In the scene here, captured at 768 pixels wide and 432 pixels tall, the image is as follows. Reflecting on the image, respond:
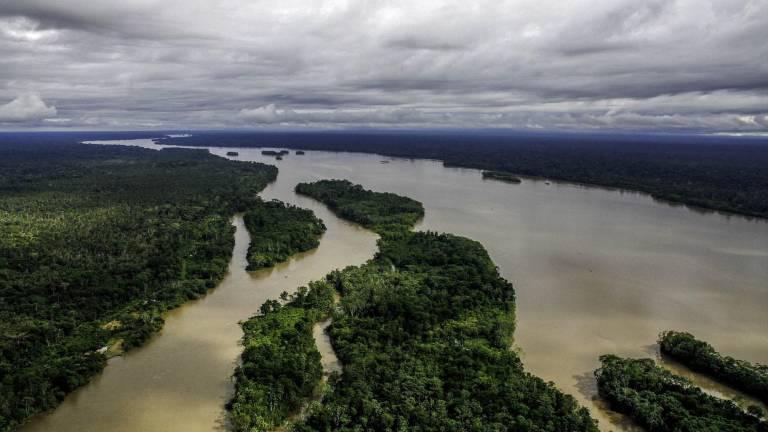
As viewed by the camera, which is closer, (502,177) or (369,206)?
(369,206)

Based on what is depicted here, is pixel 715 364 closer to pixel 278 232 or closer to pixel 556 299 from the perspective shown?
pixel 556 299

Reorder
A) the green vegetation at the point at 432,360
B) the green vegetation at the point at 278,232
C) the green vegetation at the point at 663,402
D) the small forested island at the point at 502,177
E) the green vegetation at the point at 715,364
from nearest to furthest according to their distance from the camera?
the green vegetation at the point at 663,402
the green vegetation at the point at 432,360
the green vegetation at the point at 715,364
the green vegetation at the point at 278,232
the small forested island at the point at 502,177

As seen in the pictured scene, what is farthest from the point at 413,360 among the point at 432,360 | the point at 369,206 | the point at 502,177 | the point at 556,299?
the point at 502,177

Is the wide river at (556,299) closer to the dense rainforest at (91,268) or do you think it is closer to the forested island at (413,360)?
the dense rainforest at (91,268)

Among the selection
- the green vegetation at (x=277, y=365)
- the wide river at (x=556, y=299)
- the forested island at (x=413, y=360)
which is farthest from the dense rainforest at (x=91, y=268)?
the forested island at (x=413, y=360)

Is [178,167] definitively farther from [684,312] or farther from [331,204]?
[684,312]

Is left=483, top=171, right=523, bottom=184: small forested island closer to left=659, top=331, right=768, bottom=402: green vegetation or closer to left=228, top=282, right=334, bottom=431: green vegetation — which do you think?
left=659, top=331, right=768, bottom=402: green vegetation
